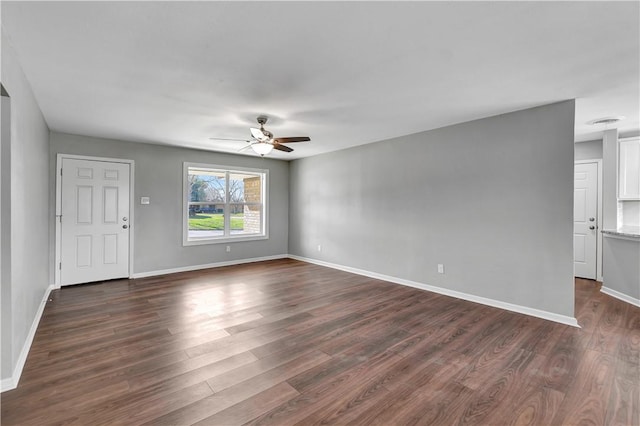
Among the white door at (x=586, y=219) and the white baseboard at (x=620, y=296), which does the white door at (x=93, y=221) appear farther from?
the white door at (x=586, y=219)

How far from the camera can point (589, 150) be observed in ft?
16.6

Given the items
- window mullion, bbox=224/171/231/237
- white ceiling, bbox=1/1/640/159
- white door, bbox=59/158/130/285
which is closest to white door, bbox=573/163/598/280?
white ceiling, bbox=1/1/640/159

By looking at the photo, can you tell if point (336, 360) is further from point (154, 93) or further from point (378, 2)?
point (154, 93)

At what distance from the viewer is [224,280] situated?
5.11 m

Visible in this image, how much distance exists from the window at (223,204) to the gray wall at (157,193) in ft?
0.53

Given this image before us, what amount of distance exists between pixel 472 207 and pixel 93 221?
5953mm

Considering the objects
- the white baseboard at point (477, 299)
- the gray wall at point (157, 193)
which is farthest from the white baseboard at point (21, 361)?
the white baseboard at point (477, 299)

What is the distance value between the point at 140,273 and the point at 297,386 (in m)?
4.49

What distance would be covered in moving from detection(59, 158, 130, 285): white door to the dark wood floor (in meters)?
0.82

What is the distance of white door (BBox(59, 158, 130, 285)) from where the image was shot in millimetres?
4684

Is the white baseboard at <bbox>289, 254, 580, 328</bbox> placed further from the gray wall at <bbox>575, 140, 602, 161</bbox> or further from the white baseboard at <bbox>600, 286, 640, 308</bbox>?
the gray wall at <bbox>575, 140, 602, 161</bbox>

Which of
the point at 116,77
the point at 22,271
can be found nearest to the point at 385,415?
the point at 22,271

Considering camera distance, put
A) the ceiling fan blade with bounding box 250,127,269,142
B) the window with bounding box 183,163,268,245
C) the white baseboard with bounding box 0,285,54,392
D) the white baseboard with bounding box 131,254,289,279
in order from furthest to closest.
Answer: the window with bounding box 183,163,268,245, the white baseboard with bounding box 131,254,289,279, the ceiling fan blade with bounding box 250,127,269,142, the white baseboard with bounding box 0,285,54,392

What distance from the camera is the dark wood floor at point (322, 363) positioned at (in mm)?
1854
